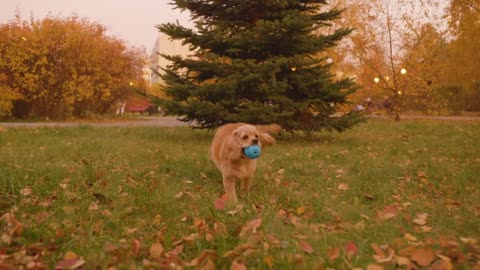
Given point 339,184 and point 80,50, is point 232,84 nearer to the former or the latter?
point 339,184

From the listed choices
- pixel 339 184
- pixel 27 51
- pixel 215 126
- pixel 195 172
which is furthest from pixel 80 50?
pixel 339 184

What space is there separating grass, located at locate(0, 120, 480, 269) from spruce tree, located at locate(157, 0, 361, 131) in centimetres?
271

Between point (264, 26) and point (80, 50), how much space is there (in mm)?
14138

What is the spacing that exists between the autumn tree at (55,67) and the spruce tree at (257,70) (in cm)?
1123

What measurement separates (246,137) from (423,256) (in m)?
2.16

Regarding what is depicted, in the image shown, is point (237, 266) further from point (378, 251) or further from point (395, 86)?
point (395, 86)

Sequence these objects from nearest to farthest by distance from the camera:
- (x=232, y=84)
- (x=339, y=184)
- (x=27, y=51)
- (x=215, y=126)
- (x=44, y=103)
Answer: (x=339, y=184), (x=232, y=84), (x=215, y=126), (x=27, y=51), (x=44, y=103)

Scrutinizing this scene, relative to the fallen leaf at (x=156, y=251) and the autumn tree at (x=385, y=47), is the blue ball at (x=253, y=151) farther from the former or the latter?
the autumn tree at (x=385, y=47)

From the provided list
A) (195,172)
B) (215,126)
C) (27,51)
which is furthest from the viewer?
(27,51)

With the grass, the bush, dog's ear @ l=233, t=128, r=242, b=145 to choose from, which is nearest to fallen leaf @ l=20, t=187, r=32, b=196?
the grass

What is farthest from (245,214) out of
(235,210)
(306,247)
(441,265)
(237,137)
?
(441,265)

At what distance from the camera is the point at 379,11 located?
19.1 m

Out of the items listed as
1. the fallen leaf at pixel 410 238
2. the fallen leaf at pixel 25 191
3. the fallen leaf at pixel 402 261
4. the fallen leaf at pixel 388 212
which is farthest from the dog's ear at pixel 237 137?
the fallen leaf at pixel 402 261

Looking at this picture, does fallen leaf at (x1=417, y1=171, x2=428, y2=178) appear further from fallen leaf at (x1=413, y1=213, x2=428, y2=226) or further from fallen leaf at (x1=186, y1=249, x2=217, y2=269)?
fallen leaf at (x1=186, y1=249, x2=217, y2=269)
